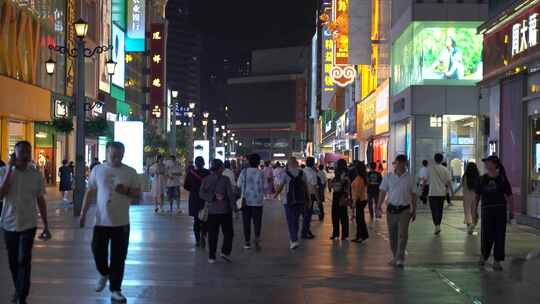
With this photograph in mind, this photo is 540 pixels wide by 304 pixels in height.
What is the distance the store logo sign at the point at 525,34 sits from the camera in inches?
698

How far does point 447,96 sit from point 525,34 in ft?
49.6

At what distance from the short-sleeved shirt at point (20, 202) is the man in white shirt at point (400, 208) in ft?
18.8

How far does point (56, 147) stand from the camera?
5328 cm

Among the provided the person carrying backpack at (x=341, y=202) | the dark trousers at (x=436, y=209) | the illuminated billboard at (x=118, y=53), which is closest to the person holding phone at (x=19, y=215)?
the person carrying backpack at (x=341, y=202)

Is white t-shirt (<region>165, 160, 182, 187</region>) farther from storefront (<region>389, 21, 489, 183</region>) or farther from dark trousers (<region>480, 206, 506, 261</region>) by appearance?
dark trousers (<region>480, 206, 506, 261</region>)

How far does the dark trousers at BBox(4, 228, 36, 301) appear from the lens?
8594 millimetres

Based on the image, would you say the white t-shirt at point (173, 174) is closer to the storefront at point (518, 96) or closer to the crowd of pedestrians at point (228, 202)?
the crowd of pedestrians at point (228, 202)

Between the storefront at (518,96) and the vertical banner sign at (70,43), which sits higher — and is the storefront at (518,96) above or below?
below

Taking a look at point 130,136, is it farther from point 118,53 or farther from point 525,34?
point 118,53

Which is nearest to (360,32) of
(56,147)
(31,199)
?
(56,147)

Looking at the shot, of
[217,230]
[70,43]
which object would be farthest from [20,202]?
[70,43]

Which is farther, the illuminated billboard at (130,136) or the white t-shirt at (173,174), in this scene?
the illuminated billboard at (130,136)

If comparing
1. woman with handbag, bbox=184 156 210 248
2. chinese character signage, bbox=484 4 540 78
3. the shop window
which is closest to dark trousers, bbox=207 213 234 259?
woman with handbag, bbox=184 156 210 248

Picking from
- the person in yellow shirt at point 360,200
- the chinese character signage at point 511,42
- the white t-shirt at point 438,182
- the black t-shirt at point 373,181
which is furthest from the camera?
the black t-shirt at point 373,181
